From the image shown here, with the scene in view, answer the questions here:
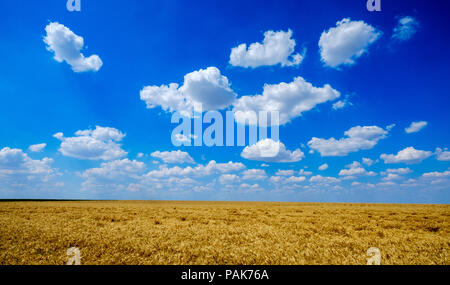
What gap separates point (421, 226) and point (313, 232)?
27.4 feet

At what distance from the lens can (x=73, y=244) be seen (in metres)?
9.00

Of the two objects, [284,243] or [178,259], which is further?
[284,243]
